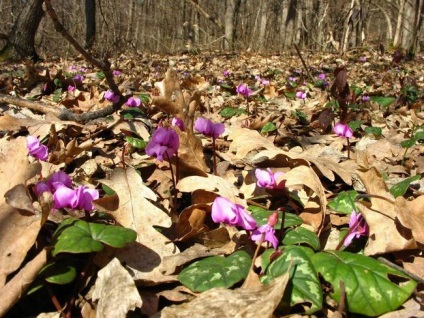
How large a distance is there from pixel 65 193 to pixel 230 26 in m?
18.6

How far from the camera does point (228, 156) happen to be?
95.8 inches

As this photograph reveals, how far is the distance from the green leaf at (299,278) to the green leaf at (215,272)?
8 cm

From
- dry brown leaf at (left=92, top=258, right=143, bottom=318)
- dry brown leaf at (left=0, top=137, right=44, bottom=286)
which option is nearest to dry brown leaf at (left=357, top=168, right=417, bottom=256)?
dry brown leaf at (left=92, top=258, right=143, bottom=318)

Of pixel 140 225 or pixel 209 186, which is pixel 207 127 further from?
pixel 140 225

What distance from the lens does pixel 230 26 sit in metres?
19.0

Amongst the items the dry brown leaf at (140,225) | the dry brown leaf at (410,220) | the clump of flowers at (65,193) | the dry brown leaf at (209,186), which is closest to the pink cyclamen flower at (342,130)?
the dry brown leaf at (209,186)

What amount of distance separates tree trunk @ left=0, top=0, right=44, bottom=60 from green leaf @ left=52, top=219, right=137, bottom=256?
37.2 ft

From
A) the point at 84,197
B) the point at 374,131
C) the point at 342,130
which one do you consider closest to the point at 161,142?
the point at 84,197

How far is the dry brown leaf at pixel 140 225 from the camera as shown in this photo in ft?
4.40

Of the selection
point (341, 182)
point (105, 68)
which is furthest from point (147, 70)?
point (341, 182)

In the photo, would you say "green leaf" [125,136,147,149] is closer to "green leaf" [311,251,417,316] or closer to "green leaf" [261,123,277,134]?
"green leaf" [261,123,277,134]

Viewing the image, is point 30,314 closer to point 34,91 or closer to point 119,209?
point 119,209

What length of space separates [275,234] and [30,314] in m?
0.76

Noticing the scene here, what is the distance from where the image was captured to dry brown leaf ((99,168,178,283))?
4.40ft
